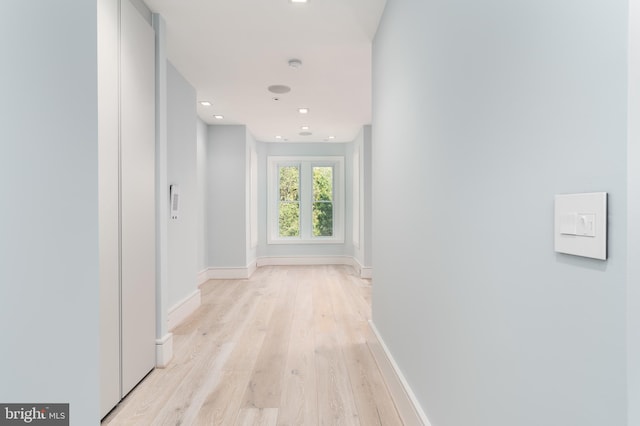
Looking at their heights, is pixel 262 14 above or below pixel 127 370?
above

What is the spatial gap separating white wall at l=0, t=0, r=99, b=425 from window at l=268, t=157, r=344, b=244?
20.9 feet

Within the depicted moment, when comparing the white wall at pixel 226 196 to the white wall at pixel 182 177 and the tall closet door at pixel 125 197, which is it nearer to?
the white wall at pixel 182 177

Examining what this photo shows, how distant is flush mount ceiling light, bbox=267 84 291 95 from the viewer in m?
3.92

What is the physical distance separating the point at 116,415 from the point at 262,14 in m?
2.64

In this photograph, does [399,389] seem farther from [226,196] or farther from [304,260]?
[304,260]

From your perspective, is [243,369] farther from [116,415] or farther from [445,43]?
[445,43]

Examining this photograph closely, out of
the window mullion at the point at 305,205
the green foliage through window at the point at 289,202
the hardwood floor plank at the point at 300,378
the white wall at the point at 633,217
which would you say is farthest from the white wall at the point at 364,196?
the white wall at the point at 633,217

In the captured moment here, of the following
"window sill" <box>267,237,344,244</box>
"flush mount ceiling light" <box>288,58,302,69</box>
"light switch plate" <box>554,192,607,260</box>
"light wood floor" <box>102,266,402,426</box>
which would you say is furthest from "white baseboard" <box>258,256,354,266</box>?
"light switch plate" <box>554,192,607,260</box>

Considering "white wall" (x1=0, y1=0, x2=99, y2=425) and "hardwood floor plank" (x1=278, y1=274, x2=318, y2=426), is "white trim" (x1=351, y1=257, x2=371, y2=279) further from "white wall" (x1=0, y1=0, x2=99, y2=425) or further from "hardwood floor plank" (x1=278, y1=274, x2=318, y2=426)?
"white wall" (x1=0, y1=0, x2=99, y2=425)

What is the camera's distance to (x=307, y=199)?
733 centimetres

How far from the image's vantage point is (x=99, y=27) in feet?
5.99

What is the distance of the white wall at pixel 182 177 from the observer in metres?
3.40

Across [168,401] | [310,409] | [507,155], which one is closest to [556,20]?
[507,155]

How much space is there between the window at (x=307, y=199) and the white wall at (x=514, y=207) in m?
5.54
